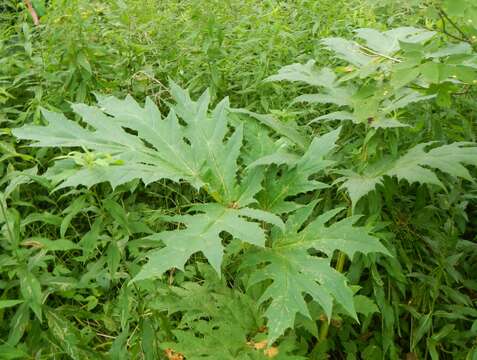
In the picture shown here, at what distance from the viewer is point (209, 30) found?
257 centimetres

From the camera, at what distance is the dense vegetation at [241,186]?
1402 millimetres

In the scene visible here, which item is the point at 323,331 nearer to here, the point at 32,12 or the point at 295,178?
the point at 295,178

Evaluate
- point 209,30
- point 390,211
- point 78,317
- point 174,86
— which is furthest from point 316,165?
point 209,30

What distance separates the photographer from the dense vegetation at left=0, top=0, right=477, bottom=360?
140cm

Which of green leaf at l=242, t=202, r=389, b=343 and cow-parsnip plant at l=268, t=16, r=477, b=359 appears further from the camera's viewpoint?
cow-parsnip plant at l=268, t=16, r=477, b=359

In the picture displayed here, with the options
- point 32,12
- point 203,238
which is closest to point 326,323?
point 203,238

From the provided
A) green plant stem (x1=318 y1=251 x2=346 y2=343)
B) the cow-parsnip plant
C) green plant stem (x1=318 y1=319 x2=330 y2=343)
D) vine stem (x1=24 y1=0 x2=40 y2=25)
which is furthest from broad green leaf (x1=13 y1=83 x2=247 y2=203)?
vine stem (x1=24 y1=0 x2=40 y2=25)

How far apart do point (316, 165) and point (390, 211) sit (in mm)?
720

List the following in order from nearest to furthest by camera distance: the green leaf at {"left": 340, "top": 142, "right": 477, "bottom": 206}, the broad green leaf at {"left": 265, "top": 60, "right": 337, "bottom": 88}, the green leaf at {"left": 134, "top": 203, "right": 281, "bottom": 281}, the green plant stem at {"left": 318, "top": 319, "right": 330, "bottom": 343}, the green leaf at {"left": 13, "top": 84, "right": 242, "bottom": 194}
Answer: the green leaf at {"left": 134, "top": 203, "right": 281, "bottom": 281} < the green leaf at {"left": 13, "top": 84, "right": 242, "bottom": 194} < the green leaf at {"left": 340, "top": 142, "right": 477, "bottom": 206} < the green plant stem at {"left": 318, "top": 319, "right": 330, "bottom": 343} < the broad green leaf at {"left": 265, "top": 60, "right": 337, "bottom": 88}

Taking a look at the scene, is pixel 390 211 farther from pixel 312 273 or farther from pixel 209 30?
pixel 209 30

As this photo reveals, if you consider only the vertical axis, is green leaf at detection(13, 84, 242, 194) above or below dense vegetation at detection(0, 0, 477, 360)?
above

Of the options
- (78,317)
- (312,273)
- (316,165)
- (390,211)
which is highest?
(316,165)

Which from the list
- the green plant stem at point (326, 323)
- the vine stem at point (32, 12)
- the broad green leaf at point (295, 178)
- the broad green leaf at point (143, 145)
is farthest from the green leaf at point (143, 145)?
the vine stem at point (32, 12)

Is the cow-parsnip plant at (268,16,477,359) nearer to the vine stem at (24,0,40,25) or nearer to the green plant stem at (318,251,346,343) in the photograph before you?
the green plant stem at (318,251,346,343)
